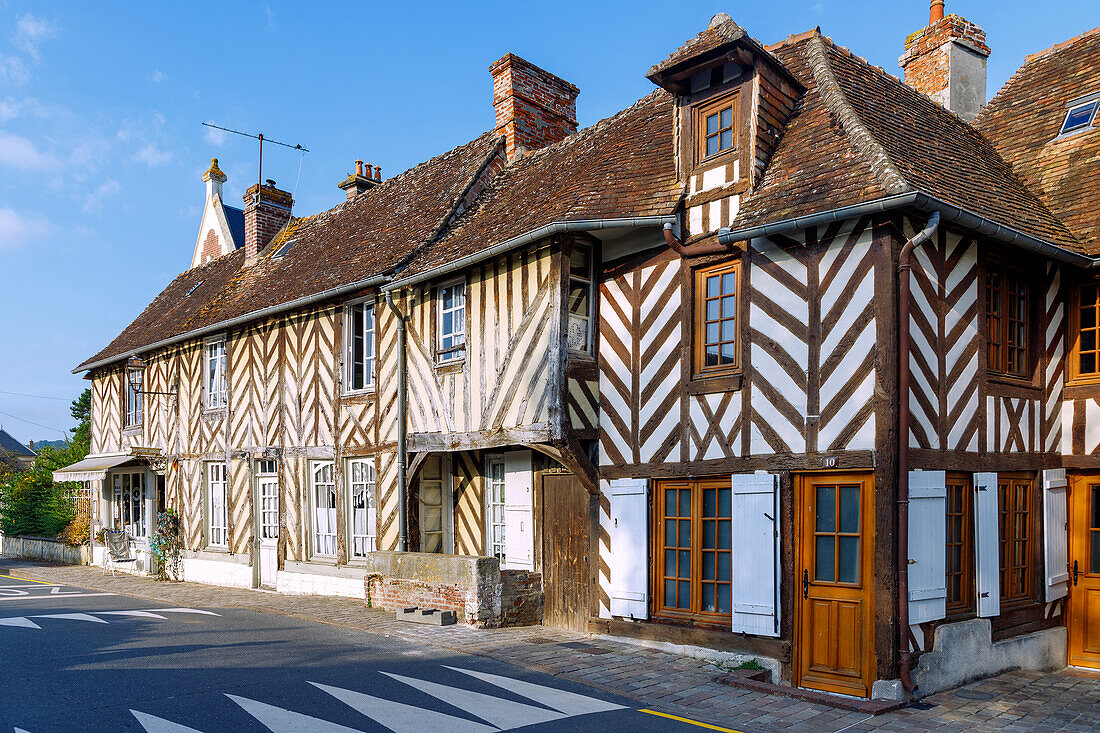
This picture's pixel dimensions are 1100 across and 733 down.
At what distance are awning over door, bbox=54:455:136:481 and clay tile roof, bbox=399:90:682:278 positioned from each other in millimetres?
10520

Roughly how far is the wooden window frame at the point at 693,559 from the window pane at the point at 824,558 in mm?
836

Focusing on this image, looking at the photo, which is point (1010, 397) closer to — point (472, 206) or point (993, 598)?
point (993, 598)

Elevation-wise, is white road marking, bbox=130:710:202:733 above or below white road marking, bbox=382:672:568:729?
above

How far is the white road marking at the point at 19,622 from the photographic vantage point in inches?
433

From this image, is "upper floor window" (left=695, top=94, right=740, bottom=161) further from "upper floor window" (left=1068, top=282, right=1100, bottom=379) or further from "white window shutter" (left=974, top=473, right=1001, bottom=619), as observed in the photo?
"white window shutter" (left=974, top=473, right=1001, bottom=619)

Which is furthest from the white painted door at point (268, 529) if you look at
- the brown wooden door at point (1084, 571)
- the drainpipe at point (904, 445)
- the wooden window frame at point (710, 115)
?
the brown wooden door at point (1084, 571)

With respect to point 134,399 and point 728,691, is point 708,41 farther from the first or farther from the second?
point 134,399

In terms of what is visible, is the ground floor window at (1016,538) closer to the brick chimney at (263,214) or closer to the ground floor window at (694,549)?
the ground floor window at (694,549)

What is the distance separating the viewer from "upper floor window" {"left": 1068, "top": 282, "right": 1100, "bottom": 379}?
28.6 ft

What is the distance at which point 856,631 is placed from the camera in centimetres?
725

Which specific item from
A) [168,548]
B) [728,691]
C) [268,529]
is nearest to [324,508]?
[268,529]

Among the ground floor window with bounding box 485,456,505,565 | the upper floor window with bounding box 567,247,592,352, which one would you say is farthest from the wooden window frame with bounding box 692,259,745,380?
the ground floor window with bounding box 485,456,505,565

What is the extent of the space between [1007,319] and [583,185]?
15.3ft

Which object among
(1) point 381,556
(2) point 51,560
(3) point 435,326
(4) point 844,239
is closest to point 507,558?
(1) point 381,556
